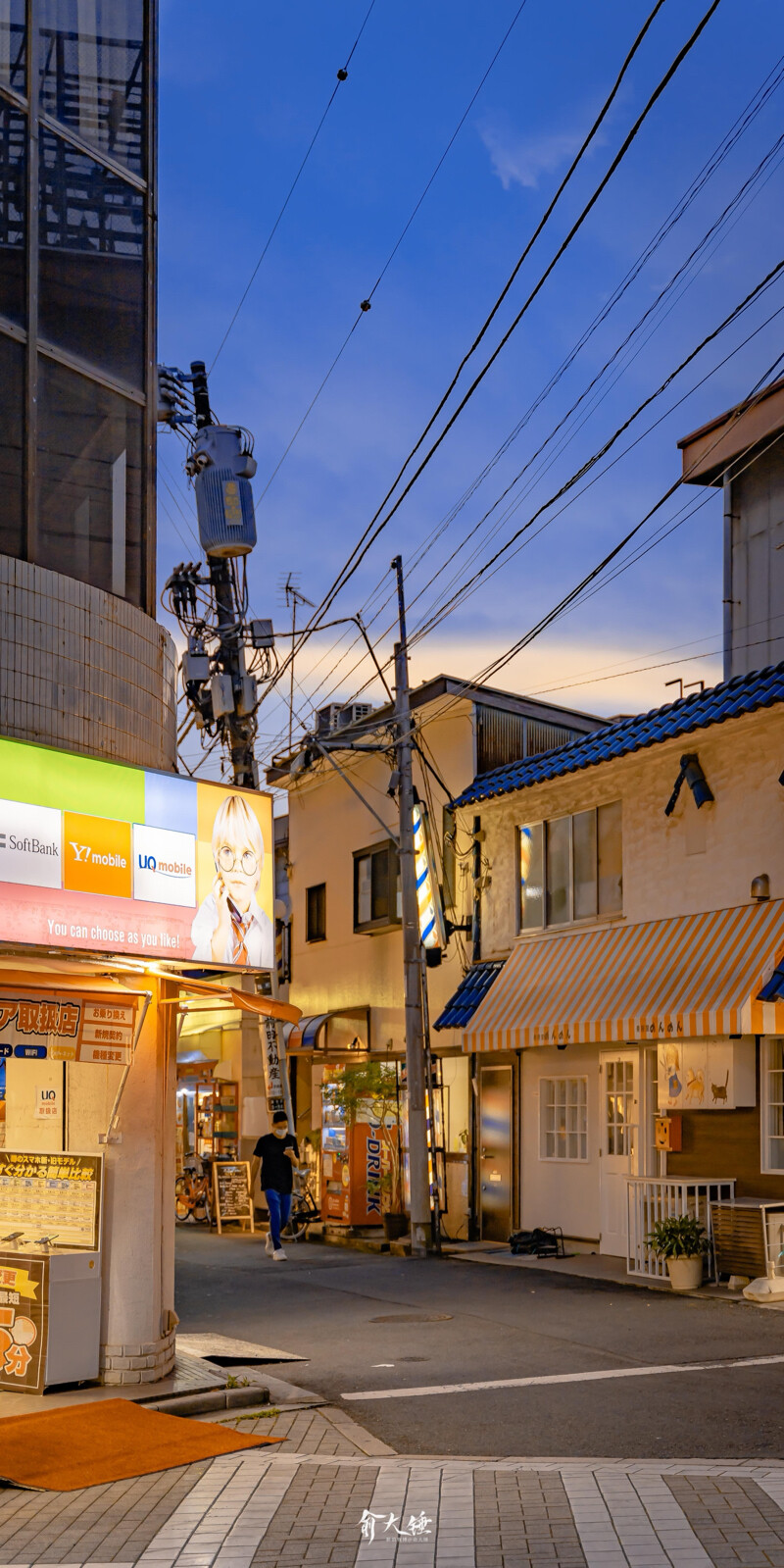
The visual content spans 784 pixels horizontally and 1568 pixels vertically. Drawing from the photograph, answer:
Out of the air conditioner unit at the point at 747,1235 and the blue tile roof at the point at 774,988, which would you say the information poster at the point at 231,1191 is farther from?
the blue tile roof at the point at 774,988

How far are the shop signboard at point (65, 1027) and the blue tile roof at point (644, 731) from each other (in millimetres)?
8598

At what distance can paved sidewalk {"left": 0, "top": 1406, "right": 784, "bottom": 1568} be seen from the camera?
680 centimetres

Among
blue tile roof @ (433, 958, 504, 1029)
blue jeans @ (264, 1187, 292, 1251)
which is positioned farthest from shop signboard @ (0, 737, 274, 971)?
blue tile roof @ (433, 958, 504, 1029)

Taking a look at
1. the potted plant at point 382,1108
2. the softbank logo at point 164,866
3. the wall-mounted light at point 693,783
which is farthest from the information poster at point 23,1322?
the potted plant at point 382,1108

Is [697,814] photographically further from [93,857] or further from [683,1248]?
[93,857]

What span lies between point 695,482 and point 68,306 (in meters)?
14.3

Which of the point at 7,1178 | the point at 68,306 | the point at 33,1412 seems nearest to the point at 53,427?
the point at 68,306

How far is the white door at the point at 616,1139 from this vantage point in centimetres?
1903

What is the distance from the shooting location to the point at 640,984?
1791cm

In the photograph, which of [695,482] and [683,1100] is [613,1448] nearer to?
[683,1100]

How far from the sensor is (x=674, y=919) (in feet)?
60.3

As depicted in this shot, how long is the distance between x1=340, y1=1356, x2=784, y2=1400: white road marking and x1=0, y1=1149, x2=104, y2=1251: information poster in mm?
2229

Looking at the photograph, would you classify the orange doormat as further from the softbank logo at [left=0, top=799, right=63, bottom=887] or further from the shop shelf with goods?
the shop shelf with goods

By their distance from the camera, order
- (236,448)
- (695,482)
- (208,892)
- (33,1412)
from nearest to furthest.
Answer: (33,1412) < (208,892) < (236,448) < (695,482)
